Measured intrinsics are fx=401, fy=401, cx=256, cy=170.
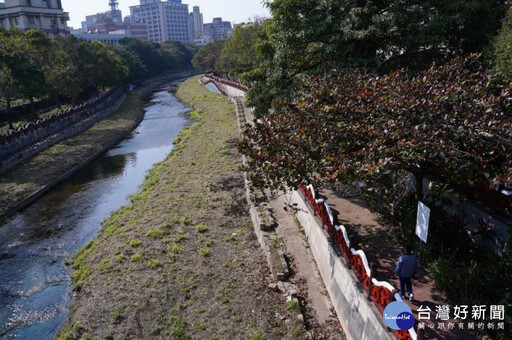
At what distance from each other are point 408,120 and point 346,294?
5.30 meters

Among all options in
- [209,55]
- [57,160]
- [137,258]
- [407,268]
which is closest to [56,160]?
[57,160]

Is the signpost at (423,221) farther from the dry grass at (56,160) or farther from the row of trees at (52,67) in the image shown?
the row of trees at (52,67)

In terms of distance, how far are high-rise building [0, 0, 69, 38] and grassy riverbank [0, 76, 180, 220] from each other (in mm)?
33827

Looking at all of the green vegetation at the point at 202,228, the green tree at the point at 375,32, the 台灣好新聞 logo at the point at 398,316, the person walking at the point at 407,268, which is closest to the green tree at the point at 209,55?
the green tree at the point at 375,32

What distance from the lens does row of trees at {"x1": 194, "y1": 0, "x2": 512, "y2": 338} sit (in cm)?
984

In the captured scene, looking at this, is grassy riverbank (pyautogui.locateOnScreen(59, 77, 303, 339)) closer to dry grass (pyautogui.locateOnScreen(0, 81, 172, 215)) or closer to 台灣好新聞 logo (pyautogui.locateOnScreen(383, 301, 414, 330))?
台灣好新聞 logo (pyautogui.locateOnScreen(383, 301, 414, 330))

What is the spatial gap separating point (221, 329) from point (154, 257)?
19.8 feet

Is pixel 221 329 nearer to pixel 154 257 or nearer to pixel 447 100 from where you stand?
pixel 154 257

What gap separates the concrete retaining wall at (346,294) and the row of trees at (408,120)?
2094mm

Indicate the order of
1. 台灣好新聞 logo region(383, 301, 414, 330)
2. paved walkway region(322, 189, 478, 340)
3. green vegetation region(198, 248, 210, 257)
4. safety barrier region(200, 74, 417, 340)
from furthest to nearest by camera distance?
green vegetation region(198, 248, 210, 257) < paved walkway region(322, 189, 478, 340) < safety barrier region(200, 74, 417, 340) < 台灣好新聞 logo region(383, 301, 414, 330)

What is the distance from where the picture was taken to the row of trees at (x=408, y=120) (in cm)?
984

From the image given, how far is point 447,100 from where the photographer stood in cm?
1088

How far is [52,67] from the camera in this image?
49500mm

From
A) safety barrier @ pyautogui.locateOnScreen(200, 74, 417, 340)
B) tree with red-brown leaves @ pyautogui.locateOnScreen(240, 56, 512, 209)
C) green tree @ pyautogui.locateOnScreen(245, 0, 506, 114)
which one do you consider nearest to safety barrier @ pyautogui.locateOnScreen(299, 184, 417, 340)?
safety barrier @ pyautogui.locateOnScreen(200, 74, 417, 340)
